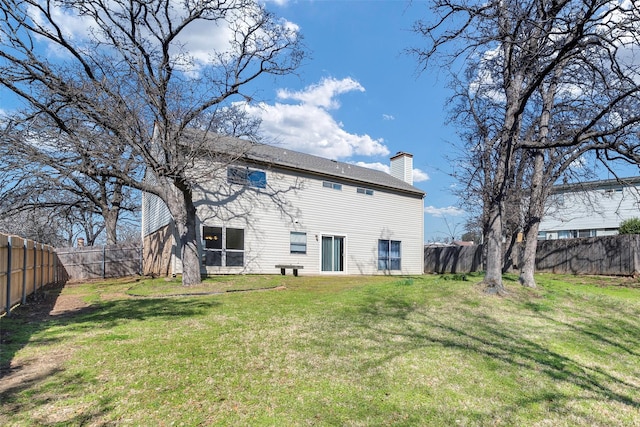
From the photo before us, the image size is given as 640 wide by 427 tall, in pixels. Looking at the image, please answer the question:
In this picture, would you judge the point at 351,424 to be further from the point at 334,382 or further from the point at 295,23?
the point at 295,23

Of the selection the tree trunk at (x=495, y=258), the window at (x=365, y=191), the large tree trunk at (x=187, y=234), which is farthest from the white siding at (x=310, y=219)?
the tree trunk at (x=495, y=258)

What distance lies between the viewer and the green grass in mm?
3066

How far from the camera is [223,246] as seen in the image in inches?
579

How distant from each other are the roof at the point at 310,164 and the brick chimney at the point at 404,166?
1.51 ft

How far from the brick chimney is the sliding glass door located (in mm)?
7303

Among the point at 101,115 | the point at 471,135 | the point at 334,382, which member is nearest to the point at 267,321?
the point at 334,382

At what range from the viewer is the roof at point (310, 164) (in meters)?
14.5

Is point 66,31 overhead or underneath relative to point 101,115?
overhead

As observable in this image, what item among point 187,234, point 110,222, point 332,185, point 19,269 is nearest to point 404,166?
point 332,185

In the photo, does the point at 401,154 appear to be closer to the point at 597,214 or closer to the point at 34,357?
the point at 597,214

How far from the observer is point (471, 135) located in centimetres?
1224

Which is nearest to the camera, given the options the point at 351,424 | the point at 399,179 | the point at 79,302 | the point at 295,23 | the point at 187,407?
the point at 351,424

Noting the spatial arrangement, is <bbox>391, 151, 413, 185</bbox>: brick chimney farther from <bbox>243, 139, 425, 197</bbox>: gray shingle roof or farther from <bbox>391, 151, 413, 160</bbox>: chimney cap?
<bbox>243, 139, 425, 197</bbox>: gray shingle roof

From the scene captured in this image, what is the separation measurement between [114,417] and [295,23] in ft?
41.5
